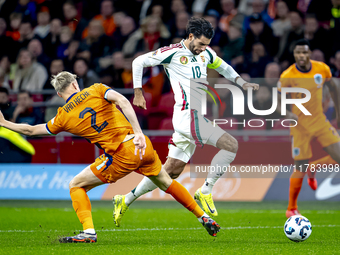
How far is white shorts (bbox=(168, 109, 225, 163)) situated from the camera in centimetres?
655

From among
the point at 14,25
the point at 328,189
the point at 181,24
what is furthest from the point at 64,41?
the point at 328,189

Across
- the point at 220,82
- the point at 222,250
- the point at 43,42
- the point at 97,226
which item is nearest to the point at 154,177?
the point at 222,250

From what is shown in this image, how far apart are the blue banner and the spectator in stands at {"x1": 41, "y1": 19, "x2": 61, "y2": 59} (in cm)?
439

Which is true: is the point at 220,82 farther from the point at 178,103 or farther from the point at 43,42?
the point at 43,42

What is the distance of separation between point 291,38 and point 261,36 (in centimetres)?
73

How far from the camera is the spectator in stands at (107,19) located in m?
14.1

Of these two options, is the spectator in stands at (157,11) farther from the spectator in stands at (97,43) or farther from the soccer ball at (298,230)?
the soccer ball at (298,230)

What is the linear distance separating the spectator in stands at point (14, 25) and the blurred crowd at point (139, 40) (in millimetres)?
30

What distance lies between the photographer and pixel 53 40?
1428 centimetres

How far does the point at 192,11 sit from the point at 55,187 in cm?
601

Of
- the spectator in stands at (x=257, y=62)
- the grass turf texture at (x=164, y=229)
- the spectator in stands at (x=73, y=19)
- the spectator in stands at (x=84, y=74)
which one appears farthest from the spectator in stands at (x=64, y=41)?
the spectator in stands at (x=257, y=62)

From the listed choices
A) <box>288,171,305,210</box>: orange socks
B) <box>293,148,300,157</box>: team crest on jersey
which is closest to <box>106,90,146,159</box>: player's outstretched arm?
<box>288,171,305,210</box>: orange socks

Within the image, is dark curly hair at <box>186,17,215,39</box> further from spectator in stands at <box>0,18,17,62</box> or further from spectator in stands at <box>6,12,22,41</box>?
spectator in stands at <box>6,12,22,41</box>

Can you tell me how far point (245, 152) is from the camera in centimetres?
1050
